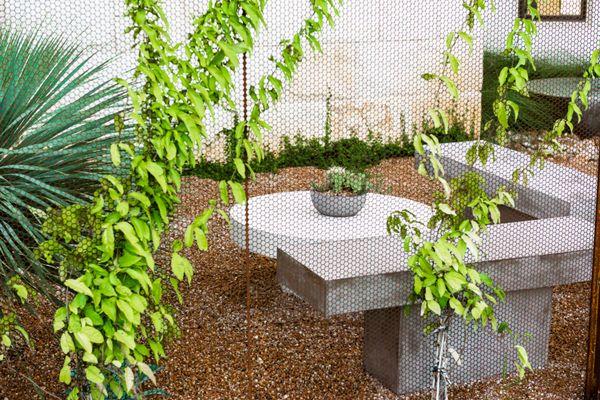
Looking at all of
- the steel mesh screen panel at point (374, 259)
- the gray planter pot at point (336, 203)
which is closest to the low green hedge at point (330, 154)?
the steel mesh screen panel at point (374, 259)

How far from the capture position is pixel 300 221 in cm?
429

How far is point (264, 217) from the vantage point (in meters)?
4.29

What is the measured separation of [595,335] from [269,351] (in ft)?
4.01

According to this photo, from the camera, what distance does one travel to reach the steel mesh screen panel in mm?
3281

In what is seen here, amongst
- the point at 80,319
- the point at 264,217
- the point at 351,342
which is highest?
the point at 80,319

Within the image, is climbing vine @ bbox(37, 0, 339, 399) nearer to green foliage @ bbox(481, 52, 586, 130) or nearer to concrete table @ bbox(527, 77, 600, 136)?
green foliage @ bbox(481, 52, 586, 130)

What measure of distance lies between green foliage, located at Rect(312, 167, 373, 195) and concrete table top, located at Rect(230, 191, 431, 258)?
0.14 m

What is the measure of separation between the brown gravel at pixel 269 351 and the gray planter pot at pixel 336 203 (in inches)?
6.3

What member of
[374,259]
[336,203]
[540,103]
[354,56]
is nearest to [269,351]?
[374,259]

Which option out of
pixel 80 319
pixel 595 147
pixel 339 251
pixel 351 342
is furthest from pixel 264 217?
pixel 595 147

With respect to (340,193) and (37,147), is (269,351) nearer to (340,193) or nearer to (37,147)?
(340,193)

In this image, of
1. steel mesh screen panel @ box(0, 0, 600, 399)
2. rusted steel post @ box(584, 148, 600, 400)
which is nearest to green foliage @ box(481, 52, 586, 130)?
steel mesh screen panel @ box(0, 0, 600, 399)

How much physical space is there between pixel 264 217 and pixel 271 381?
1042 millimetres

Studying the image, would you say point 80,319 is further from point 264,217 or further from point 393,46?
point 393,46
